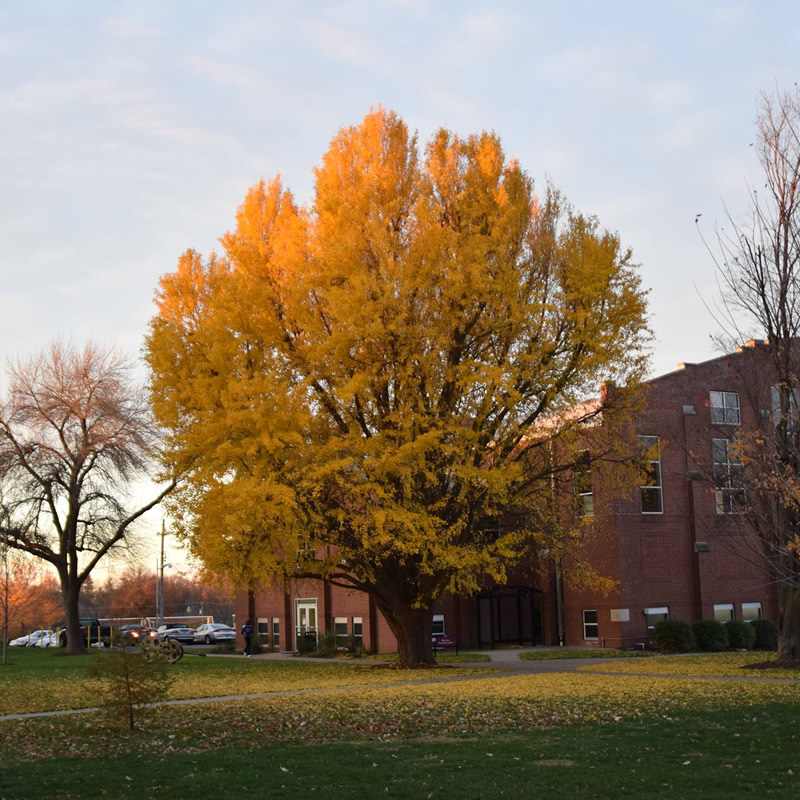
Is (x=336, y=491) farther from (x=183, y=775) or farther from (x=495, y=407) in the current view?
(x=183, y=775)

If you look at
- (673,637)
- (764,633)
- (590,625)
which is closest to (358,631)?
(590,625)

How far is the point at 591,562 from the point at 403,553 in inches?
553

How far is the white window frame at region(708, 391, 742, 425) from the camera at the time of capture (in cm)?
4075

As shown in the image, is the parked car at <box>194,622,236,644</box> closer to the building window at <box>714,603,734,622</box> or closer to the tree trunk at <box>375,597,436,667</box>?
the building window at <box>714,603,734,622</box>

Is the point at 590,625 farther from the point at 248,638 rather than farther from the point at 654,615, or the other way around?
the point at 248,638

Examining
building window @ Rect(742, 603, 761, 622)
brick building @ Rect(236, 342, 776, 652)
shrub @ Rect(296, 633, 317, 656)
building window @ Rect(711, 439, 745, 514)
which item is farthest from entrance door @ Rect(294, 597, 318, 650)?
building window @ Rect(711, 439, 745, 514)

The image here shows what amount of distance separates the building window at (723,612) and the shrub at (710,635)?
10.0 ft

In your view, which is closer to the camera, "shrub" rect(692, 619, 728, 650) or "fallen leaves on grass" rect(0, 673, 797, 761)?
"fallen leaves on grass" rect(0, 673, 797, 761)

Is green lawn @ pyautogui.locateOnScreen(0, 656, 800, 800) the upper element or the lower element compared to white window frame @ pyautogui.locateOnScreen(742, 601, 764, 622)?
upper

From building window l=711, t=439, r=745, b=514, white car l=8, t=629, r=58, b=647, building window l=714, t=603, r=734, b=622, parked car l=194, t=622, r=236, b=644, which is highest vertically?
building window l=711, t=439, r=745, b=514

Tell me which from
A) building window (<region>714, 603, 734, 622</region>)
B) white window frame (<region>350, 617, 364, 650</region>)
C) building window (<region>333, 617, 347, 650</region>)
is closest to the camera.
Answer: building window (<region>714, 603, 734, 622</region>)

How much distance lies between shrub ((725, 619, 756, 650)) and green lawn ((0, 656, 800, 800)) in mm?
18780

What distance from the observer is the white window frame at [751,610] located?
41062 mm

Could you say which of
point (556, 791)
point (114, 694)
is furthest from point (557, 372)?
point (556, 791)
